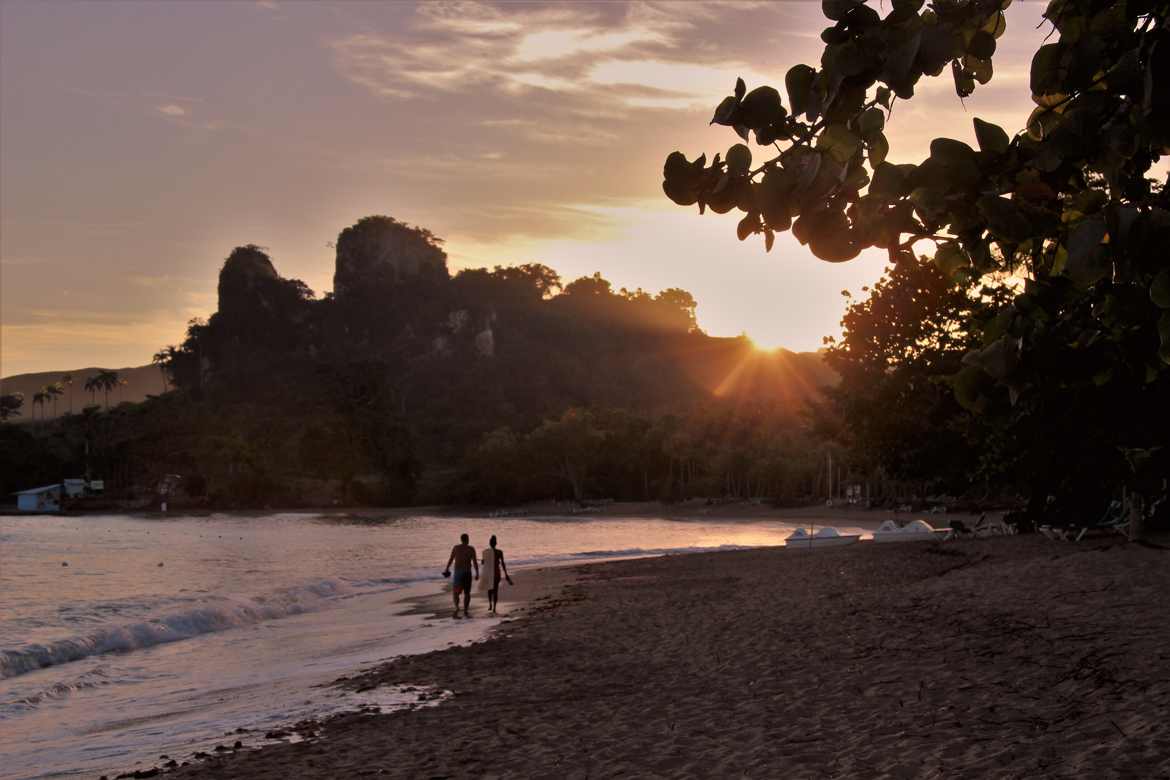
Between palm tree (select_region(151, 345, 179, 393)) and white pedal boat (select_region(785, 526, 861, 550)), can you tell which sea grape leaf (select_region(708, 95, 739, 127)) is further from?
palm tree (select_region(151, 345, 179, 393))

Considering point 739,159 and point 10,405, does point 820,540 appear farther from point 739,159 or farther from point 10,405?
point 10,405

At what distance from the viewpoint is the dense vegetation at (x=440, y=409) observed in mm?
122500

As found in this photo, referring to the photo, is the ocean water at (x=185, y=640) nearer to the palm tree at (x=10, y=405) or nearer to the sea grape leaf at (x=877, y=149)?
the sea grape leaf at (x=877, y=149)

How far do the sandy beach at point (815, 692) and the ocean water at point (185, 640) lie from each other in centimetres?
148

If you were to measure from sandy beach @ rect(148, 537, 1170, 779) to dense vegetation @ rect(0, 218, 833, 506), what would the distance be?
247ft

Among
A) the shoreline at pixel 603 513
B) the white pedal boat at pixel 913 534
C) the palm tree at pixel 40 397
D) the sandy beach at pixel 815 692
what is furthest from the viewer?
the palm tree at pixel 40 397

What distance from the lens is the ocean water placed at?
34.9ft

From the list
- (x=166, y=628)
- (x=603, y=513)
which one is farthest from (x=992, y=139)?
(x=603, y=513)

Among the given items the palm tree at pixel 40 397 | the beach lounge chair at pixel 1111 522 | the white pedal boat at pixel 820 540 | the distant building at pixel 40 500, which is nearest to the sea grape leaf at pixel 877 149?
the beach lounge chair at pixel 1111 522

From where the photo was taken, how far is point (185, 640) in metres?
20.0

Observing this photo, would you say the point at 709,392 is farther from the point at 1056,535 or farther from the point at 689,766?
the point at 689,766

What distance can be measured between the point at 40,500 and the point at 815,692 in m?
137

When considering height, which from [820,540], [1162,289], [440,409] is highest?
[440,409]

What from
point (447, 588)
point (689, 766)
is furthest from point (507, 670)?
point (447, 588)
